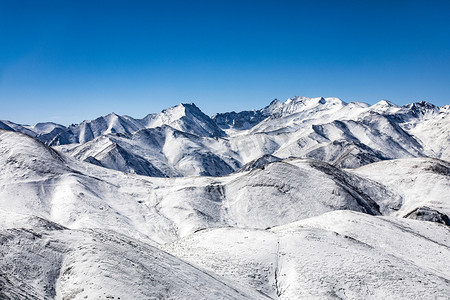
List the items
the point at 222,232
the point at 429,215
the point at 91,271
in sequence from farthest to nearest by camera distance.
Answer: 1. the point at 429,215
2. the point at 222,232
3. the point at 91,271

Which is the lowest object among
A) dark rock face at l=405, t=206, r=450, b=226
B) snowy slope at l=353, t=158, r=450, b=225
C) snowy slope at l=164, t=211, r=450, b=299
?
Result: snowy slope at l=164, t=211, r=450, b=299

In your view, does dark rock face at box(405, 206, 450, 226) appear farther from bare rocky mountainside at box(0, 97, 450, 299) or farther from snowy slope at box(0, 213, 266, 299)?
snowy slope at box(0, 213, 266, 299)

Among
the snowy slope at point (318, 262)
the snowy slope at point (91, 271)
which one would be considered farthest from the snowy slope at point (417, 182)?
the snowy slope at point (91, 271)

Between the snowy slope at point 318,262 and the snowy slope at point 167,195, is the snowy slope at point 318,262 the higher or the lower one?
the lower one

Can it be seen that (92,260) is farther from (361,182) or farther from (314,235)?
(361,182)

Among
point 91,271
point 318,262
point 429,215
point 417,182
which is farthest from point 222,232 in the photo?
point 417,182

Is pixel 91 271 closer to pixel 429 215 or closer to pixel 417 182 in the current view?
pixel 429 215

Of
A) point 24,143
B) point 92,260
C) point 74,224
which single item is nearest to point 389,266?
point 92,260

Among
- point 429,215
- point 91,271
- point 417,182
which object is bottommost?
point 91,271

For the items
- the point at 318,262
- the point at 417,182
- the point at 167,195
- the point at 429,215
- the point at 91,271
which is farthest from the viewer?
the point at 417,182

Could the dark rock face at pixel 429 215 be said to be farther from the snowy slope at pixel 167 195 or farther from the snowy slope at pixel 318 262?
the snowy slope at pixel 318 262

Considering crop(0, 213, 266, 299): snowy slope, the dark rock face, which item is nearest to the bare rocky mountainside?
crop(0, 213, 266, 299): snowy slope
